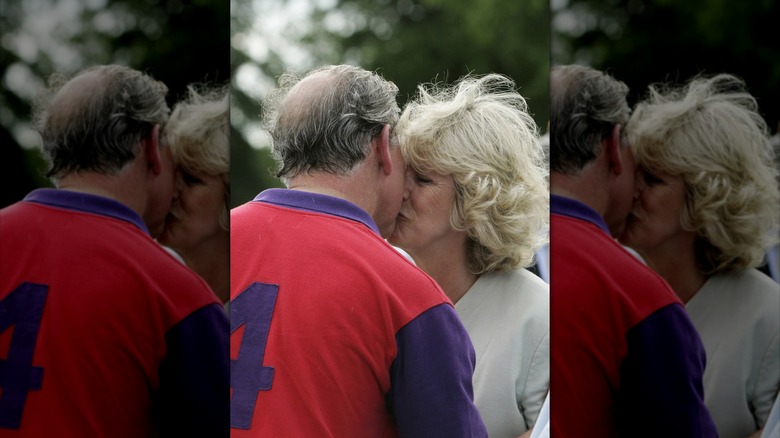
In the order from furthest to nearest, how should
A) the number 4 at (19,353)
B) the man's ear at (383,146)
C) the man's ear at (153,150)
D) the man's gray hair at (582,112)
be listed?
the man's gray hair at (582,112), the man's ear at (383,146), the man's ear at (153,150), the number 4 at (19,353)

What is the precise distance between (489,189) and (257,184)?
2.03ft

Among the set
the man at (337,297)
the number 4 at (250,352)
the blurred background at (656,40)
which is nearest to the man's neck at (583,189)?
the blurred background at (656,40)

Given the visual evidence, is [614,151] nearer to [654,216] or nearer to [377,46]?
[654,216]

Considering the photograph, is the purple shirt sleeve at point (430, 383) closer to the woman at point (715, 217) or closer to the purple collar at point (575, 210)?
the purple collar at point (575, 210)

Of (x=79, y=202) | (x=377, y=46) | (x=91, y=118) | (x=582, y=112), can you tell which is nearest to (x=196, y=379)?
(x=79, y=202)

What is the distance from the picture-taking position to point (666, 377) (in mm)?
2703

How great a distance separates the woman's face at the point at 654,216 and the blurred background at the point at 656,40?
0.80 ft

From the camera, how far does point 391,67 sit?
2.59m

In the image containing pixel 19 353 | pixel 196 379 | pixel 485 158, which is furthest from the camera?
pixel 485 158

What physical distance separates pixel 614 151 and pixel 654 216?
21 cm

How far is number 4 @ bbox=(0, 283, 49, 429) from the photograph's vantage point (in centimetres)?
236

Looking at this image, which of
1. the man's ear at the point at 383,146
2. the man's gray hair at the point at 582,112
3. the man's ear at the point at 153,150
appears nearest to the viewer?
the man's ear at the point at 153,150

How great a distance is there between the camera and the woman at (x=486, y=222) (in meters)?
2.59

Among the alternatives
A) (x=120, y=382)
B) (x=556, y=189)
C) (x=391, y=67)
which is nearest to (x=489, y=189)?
(x=556, y=189)
